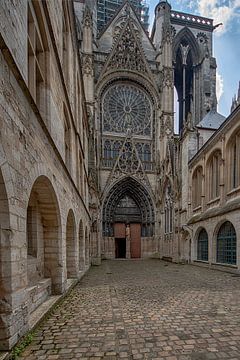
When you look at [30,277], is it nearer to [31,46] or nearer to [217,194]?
[31,46]

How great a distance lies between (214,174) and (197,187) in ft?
8.33

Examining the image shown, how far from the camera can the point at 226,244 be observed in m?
13.3

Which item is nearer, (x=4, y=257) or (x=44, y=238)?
(x=4, y=257)

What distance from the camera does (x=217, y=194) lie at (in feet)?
50.5

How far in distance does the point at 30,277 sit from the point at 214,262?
38.5 ft

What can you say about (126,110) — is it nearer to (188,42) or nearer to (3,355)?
(188,42)

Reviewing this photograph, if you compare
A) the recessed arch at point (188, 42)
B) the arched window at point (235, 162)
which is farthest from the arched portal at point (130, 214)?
the recessed arch at point (188, 42)

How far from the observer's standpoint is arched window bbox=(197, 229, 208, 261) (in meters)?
15.9

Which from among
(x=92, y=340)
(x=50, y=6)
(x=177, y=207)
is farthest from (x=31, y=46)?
(x=177, y=207)

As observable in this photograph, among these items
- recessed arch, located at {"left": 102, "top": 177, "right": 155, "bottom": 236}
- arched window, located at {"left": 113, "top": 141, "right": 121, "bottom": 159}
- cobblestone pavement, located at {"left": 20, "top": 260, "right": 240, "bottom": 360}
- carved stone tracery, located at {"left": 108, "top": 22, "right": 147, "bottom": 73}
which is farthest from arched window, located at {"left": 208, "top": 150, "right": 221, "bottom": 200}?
carved stone tracery, located at {"left": 108, "top": 22, "right": 147, "bottom": 73}

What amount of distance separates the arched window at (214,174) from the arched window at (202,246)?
7.97 feet

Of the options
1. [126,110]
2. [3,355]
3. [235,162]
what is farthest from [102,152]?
[3,355]

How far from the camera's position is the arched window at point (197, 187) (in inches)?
696

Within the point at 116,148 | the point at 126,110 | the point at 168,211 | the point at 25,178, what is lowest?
the point at 168,211
